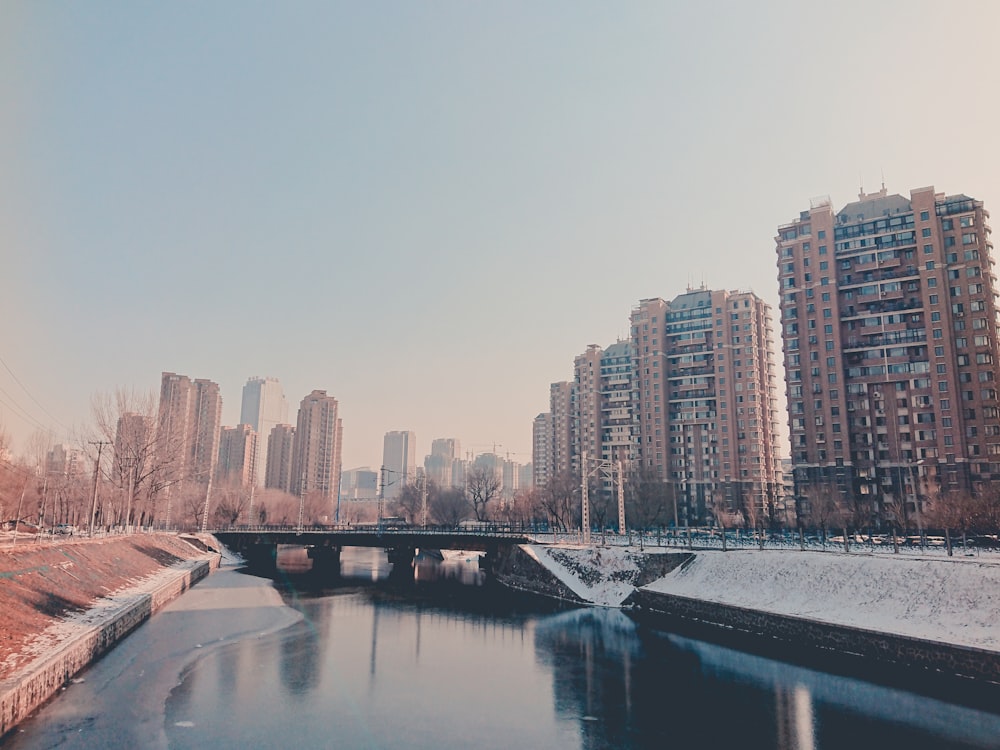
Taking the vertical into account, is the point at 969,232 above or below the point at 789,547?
above

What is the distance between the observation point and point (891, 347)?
83188 mm

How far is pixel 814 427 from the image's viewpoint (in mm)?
86188

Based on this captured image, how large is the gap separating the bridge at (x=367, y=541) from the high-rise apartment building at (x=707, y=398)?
34.3m

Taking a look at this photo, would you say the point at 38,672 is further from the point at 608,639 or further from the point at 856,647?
the point at 856,647

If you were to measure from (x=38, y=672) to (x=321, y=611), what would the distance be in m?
25.9

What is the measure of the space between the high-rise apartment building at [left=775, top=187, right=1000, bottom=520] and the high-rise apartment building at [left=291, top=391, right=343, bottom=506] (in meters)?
122

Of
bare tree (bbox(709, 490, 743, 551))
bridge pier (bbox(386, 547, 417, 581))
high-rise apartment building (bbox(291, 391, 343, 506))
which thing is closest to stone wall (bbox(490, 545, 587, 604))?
bridge pier (bbox(386, 547, 417, 581))

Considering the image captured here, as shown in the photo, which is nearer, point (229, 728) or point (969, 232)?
point (229, 728)

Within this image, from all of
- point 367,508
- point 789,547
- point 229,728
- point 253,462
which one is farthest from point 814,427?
point 253,462

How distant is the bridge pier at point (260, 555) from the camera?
84.8 meters

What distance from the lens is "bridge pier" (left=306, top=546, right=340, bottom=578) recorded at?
80144 mm

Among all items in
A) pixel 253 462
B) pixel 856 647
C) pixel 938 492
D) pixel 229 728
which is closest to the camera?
pixel 229 728

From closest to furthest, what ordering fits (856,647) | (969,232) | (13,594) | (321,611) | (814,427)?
(13,594) < (856,647) < (321,611) < (969,232) < (814,427)

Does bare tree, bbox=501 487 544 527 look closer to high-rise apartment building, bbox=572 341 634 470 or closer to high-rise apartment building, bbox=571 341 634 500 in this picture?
high-rise apartment building, bbox=571 341 634 500
